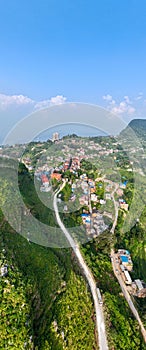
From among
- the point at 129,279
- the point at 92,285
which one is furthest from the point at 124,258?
the point at 92,285

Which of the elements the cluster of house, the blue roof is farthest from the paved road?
the blue roof

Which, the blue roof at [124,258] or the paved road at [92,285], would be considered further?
the blue roof at [124,258]

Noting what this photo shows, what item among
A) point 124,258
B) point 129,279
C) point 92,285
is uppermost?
point 124,258

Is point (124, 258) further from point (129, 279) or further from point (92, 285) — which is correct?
point (92, 285)

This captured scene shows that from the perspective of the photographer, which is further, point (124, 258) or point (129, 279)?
point (124, 258)

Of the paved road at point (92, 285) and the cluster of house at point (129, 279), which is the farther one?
the cluster of house at point (129, 279)

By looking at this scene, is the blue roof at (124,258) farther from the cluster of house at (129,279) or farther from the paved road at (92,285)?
the paved road at (92,285)

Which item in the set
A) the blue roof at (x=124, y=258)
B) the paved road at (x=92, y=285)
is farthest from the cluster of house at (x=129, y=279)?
the paved road at (x=92, y=285)

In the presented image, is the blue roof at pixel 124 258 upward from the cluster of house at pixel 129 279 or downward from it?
upward

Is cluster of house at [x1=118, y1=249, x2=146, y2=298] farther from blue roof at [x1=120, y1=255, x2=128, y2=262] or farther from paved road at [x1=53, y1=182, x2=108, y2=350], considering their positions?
paved road at [x1=53, y1=182, x2=108, y2=350]

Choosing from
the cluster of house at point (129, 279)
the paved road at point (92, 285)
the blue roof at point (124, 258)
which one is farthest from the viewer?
the blue roof at point (124, 258)

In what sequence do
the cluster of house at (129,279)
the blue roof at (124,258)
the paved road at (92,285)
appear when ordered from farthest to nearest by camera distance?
1. the blue roof at (124,258)
2. the cluster of house at (129,279)
3. the paved road at (92,285)

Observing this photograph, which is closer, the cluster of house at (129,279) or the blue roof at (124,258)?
the cluster of house at (129,279)
